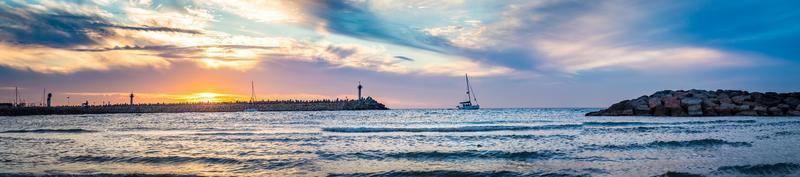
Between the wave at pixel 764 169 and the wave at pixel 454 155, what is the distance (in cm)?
402

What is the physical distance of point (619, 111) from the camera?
185 feet

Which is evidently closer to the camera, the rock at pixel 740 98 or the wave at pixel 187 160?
the wave at pixel 187 160

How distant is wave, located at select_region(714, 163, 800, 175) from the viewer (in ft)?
35.2

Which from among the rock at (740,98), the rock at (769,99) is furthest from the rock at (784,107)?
the rock at (740,98)

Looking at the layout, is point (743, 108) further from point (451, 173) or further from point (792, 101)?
point (451, 173)

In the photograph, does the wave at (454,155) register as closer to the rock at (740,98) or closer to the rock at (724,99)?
the rock at (724,99)

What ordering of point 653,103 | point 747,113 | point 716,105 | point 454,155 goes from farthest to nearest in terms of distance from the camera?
point 653,103 < point 716,105 < point 747,113 < point 454,155

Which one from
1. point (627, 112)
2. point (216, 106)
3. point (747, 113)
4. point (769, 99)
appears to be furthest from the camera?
point (216, 106)

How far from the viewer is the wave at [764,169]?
1074cm

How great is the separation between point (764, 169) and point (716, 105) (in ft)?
142

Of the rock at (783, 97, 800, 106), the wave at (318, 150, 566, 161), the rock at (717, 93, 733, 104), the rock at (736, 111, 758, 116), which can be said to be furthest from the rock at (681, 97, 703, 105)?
the wave at (318, 150, 566, 161)

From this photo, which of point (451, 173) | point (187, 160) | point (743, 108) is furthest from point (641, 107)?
point (187, 160)

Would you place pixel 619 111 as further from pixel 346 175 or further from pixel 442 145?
pixel 346 175

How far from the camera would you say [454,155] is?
48.2ft
